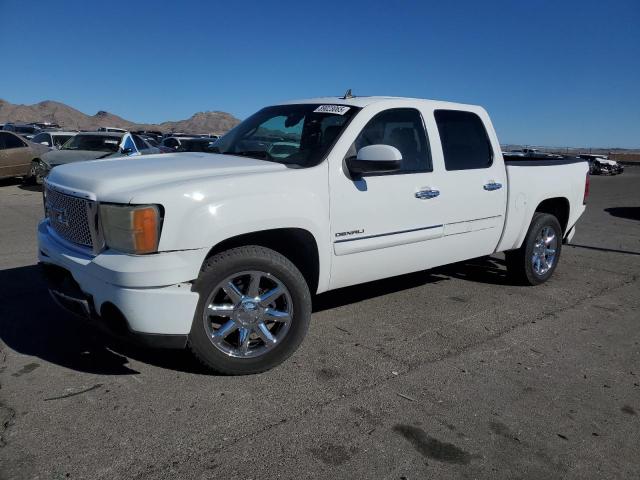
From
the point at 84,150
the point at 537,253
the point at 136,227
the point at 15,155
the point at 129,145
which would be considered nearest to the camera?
the point at 136,227

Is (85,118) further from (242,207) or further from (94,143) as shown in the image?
(242,207)

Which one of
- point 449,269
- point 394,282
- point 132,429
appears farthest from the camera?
point 449,269

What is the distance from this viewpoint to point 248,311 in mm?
3475

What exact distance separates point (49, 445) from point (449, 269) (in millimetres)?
4919

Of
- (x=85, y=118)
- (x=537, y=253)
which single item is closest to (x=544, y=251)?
(x=537, y=253)

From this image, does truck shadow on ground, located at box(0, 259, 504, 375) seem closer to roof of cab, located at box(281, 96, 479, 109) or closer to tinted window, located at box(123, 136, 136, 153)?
roof of cab, located at box(281, 96, 479, 109)

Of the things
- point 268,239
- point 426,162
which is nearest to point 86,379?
point 268,239

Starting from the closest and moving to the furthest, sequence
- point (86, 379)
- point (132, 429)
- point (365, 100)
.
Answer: point (132, 429), point (86, 379), point (365, 100)

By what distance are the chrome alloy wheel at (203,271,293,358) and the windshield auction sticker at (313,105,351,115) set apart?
4.96 ft

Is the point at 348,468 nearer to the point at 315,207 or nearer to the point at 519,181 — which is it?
the point at 315,207

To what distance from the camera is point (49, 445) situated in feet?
8.84

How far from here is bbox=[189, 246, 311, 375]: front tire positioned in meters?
3.29

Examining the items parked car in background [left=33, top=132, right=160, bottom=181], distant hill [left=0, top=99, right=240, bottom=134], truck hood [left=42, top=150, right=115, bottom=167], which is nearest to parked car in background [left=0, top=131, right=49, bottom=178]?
parked car in background [left=33, top=132, right=160, bottom=181]

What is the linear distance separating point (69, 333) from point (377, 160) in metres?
2.65
